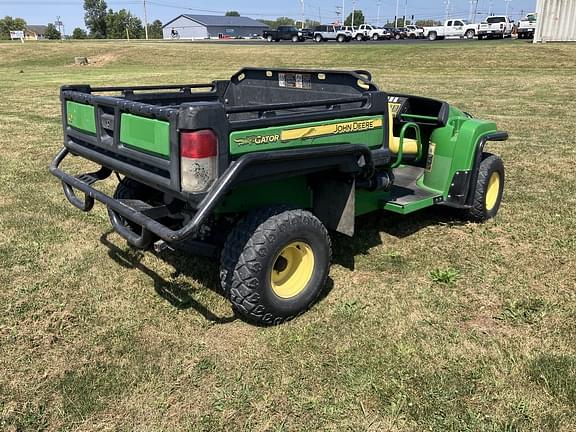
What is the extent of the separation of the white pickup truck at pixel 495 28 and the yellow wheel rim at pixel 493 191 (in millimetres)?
38240

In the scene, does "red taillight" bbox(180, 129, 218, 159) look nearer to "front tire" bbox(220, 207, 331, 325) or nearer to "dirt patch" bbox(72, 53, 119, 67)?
"front tire" bbox(220, 207, 331, 325)

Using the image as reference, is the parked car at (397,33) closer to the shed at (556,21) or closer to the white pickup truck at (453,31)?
the white pickup truck at (453,31)

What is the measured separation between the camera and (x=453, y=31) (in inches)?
1762

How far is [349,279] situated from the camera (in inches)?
151

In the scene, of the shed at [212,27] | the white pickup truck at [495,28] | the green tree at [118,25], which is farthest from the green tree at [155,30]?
the white pickup truck at [495,28]

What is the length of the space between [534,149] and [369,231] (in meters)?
4.28

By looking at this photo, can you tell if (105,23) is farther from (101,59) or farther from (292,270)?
(292,270)

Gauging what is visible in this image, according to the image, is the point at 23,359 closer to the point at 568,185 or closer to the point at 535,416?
the point at 535,416

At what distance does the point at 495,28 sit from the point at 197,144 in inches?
1624

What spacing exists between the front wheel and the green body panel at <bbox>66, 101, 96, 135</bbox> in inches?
124

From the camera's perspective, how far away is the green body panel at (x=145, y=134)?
276 cm

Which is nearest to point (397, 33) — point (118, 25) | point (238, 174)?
point (238, 174)

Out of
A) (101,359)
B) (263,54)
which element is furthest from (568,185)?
(263,54)

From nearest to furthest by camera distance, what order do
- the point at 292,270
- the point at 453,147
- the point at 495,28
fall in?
the point at 292,270 < the point at 453,147 < the point at 495,28
